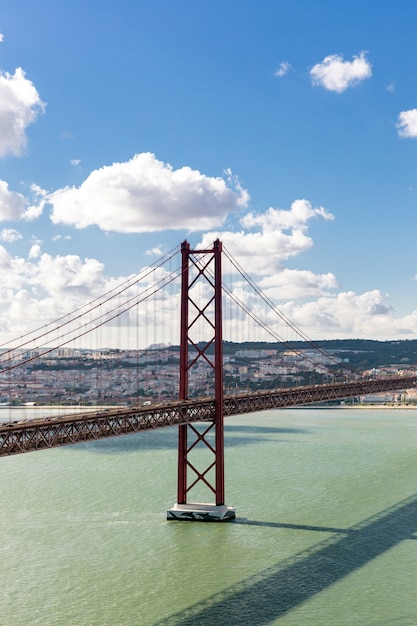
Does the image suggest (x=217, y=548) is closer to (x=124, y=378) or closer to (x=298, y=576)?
(x=298, y=576)

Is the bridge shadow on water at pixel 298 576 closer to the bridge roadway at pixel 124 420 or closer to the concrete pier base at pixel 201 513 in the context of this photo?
the concrete pier base at pixel 201 513

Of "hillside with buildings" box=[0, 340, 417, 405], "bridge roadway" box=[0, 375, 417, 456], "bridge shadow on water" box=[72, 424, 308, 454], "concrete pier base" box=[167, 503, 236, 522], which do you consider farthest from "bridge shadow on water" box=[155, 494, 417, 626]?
"hillside with buildings" box=[0, 340, 417, 405]

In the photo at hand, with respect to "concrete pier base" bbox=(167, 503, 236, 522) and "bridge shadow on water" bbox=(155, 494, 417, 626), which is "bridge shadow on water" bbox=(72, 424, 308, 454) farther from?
"bridge shadow on water" bbox=(155, 494, 417, 626)

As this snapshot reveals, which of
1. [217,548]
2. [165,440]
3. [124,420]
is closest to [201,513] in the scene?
[217,548]

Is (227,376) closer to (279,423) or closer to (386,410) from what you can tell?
(386,410)

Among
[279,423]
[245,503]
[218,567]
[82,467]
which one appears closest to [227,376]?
[279,423]
